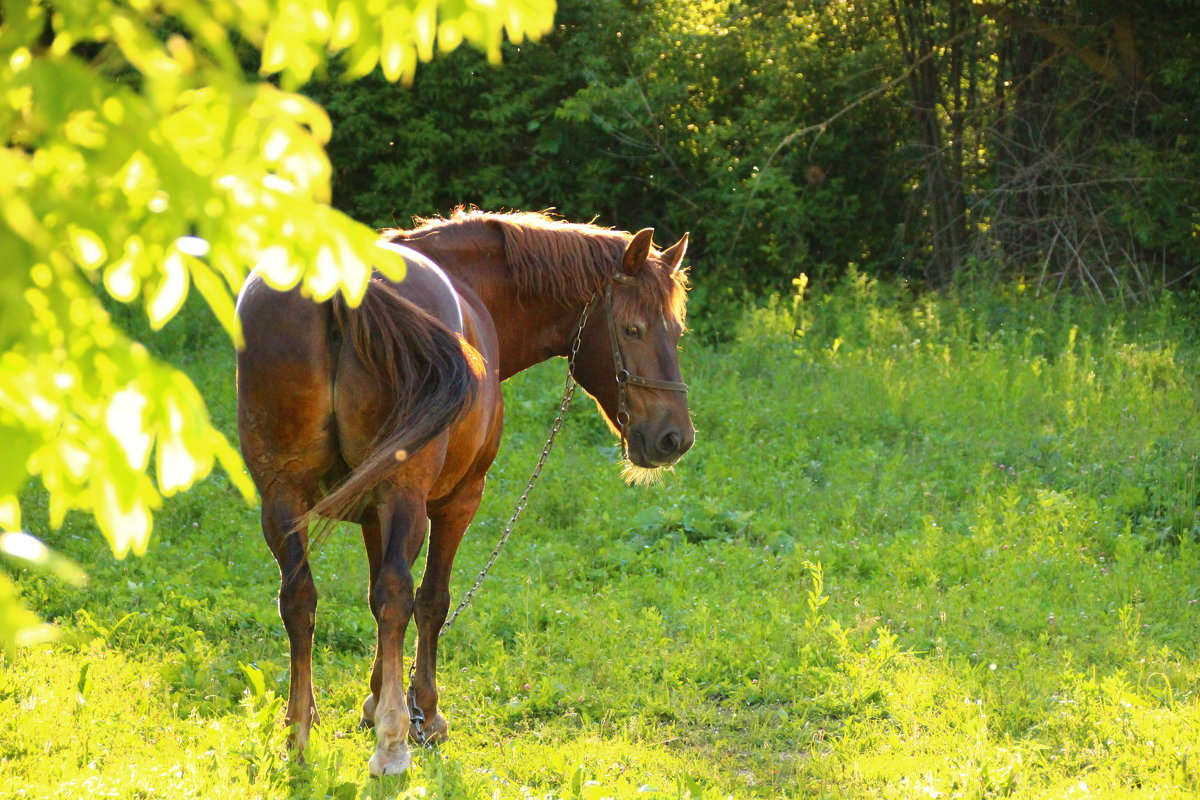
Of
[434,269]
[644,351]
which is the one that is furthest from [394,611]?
[644,351]

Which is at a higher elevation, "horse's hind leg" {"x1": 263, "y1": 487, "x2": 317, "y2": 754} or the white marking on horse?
the white marking on horse

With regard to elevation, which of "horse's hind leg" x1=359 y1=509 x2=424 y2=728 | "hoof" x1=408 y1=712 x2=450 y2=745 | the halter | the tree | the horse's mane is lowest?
"hoof" x1=408 y1=712 x2=450 y2=745

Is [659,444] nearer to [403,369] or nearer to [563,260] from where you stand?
[563,260]

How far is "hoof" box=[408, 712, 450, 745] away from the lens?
14.1ft

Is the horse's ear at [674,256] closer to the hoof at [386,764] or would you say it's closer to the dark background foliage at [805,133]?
the hoof at [386,764]

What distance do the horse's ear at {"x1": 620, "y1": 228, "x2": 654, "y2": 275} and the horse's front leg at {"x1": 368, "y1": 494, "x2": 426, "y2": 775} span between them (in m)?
1.36

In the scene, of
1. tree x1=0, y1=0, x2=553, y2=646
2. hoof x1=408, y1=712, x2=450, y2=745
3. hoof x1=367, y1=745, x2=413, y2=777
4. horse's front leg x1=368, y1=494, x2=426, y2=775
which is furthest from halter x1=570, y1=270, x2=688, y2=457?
tree x1=0, y1=0, x2=553, y2=646

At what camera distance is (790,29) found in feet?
42.4

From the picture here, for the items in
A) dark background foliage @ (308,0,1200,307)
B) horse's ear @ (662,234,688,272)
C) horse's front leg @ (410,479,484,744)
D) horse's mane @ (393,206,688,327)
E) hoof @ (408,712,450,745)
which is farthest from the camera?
dark background foliage @ (308,0,1200,307)

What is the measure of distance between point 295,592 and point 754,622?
232 centimetres

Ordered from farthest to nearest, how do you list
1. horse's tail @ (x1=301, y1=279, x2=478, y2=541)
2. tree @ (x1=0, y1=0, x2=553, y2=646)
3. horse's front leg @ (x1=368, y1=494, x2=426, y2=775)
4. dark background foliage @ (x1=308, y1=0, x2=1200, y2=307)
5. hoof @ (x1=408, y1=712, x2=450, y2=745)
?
dark background foliage @ (x1=308, y1=0, x2=1200, y2=307)
hoof @ (x1=408, y1=712, x2=450, y2=745)
horse's front leg @ (x1=368, y1=494, x2=426, y2=775)
horse's tail @ (x1=301, y1=279, x2=478, y2=541)
tree @ (x1=0, y1=0, x2=553, y2=646)

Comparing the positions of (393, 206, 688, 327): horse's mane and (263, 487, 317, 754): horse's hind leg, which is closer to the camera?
(263, 487, 317, 754): horse's hind leg

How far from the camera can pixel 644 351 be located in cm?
462

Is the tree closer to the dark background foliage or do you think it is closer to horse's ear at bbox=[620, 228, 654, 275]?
horse's ear at bbox=[620, 228, 654, 275]
